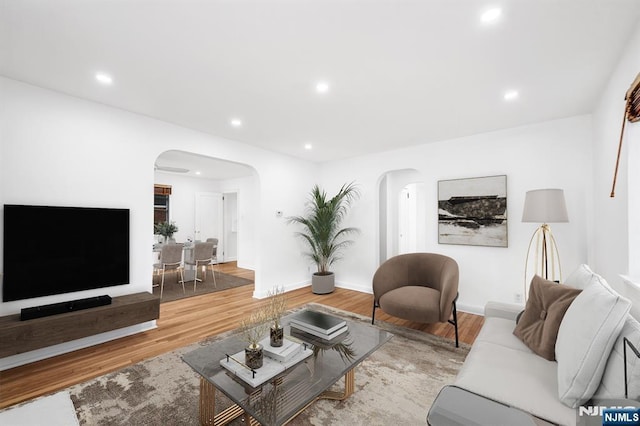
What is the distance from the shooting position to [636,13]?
1608mm

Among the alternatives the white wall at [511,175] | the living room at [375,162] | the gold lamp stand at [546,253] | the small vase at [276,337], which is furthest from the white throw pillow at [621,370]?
the white wall at [511,175]

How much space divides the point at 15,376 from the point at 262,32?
3.47 meters

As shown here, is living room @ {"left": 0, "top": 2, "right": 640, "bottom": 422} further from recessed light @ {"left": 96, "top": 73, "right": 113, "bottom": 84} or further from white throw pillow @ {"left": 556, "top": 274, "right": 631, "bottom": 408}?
white throw pillow @ {"left": 556, "top": 274, "right": 631, "bottom": 408}

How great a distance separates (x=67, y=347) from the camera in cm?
266

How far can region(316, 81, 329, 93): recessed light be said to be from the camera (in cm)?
245

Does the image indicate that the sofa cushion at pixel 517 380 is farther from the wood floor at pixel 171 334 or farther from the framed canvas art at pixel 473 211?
the framed canvas art at pixel 473 211

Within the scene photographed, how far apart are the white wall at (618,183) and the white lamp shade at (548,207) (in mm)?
311

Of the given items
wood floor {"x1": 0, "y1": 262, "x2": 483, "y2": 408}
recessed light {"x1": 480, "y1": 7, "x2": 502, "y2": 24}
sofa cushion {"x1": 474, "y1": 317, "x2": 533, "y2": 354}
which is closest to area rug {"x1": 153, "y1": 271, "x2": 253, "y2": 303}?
wood floor {"x1": 0, "y1": 262, "x2": 483, "y2": 408}

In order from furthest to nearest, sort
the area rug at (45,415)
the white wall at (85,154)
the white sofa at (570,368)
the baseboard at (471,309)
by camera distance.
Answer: the baseboard at (471,309) < the white wall at (85,154) < the area rug at (45,415) < the white sofa at (570,368)

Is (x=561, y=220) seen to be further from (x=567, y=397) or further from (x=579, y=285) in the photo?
(x=567, y=397)

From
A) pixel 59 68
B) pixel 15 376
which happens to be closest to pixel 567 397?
pixel 15 376

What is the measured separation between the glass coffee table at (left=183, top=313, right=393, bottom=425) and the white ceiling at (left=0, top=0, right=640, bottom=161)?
2195 mm

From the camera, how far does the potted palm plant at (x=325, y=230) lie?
4.97 m

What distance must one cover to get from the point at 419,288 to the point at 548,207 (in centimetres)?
161
